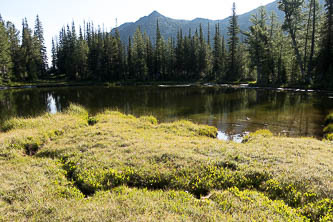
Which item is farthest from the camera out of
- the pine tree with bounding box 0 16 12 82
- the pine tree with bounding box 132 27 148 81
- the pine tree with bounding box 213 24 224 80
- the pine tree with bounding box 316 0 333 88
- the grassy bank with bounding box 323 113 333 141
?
the pine tree with bounding box 132 27 148 81

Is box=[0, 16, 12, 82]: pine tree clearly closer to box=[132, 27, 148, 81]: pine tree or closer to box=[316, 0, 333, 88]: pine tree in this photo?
box=[132, 27, 148, 81]: pine tree

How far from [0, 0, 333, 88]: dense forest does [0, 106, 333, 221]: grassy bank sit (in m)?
45.9

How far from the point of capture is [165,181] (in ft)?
26.1

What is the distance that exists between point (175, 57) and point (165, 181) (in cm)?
8076

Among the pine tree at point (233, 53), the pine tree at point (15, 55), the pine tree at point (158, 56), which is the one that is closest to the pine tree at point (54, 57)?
the pine tree at point (15, 55)

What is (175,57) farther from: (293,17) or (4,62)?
(4,62)

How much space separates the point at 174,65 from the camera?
282ft

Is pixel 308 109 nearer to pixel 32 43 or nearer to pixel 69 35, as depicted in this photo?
pixel 32 43

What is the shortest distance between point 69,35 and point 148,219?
110 m

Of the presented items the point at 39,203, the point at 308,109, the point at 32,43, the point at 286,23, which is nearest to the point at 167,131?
the point at 39,203

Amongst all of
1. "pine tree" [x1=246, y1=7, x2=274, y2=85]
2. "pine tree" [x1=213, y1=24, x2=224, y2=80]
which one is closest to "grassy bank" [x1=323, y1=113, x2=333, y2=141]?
"pine tree" [x1=246, y1=7, x2=274, y2=85]

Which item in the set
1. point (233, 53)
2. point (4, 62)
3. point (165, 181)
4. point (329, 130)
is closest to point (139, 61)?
point (233, 53)

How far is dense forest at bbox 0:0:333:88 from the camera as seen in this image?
53.7m

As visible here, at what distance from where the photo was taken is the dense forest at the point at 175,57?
53.7 m
